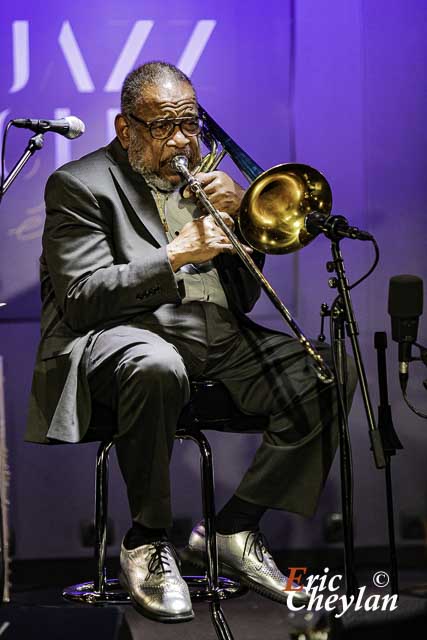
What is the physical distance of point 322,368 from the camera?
8.88 ft

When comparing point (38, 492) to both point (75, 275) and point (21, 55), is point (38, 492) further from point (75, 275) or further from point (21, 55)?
Result: point (21, 55)

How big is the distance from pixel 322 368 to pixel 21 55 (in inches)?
81.0

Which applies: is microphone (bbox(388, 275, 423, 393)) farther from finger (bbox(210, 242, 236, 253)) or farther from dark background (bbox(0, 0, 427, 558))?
dark background (bbox(0, 0, 427, 558))

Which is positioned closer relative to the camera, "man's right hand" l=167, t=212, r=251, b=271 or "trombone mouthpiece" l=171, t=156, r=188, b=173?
"man's right hand" l=167, t=212, r=251, b=271

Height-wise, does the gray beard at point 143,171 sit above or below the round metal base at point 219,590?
above

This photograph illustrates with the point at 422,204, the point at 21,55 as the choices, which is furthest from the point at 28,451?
the point at 422,204

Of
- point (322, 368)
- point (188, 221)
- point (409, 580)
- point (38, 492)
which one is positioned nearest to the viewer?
point (322, 368)

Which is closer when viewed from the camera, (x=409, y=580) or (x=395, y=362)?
(x=409, y=580)

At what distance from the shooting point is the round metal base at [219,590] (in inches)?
104

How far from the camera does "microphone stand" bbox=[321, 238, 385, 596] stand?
2.46m

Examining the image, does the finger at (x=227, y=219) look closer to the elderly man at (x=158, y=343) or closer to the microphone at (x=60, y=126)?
the elderly man at (x=158, y=343)

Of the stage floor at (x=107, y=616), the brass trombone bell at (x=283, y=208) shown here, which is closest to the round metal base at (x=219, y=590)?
the stage floor at (x=107, y=616)

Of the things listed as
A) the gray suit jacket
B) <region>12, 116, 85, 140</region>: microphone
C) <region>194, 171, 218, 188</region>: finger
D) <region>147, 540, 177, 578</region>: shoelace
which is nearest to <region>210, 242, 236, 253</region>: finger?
the gray suit jacket

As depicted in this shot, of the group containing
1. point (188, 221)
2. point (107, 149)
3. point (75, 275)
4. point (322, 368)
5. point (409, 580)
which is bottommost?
point (409, 580)
